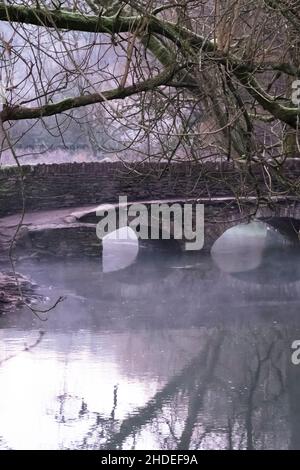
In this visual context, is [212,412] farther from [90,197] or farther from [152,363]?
[90,197]

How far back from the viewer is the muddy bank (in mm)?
8834

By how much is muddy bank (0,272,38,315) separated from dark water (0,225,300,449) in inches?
8.8

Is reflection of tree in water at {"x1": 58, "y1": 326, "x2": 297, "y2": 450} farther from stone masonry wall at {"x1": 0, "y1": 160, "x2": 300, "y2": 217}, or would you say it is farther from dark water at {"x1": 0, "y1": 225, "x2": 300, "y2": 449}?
stone masonry wall at {"x1": 0, "y1": 160, "x2": 300, "y2": 217}

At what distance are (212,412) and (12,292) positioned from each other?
4.65 metres

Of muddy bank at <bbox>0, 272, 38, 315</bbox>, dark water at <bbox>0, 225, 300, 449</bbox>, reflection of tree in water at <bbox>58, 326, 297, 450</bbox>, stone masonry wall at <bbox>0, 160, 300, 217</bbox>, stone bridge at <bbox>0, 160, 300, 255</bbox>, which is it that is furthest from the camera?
stone masonry wall at <bbox>0, 160, 300, 217</bbox>

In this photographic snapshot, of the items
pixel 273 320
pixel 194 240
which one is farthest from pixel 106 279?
pixel 273 320

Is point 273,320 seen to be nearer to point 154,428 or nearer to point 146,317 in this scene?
point 146,317

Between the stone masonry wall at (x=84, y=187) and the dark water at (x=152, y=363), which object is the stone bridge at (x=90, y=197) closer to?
the stone masonry wall at (x=84, y=187)

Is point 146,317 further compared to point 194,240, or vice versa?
point 194,240

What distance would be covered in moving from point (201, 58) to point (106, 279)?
26.1ft

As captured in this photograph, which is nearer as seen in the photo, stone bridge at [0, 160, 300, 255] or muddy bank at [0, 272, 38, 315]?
muddy bank at [0, 272, 38, 315]

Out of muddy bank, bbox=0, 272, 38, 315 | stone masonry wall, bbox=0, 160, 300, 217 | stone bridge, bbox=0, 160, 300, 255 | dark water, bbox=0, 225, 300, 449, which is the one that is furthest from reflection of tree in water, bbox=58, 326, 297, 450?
stone masonry wall, bbox=0, 160, 300, 217
